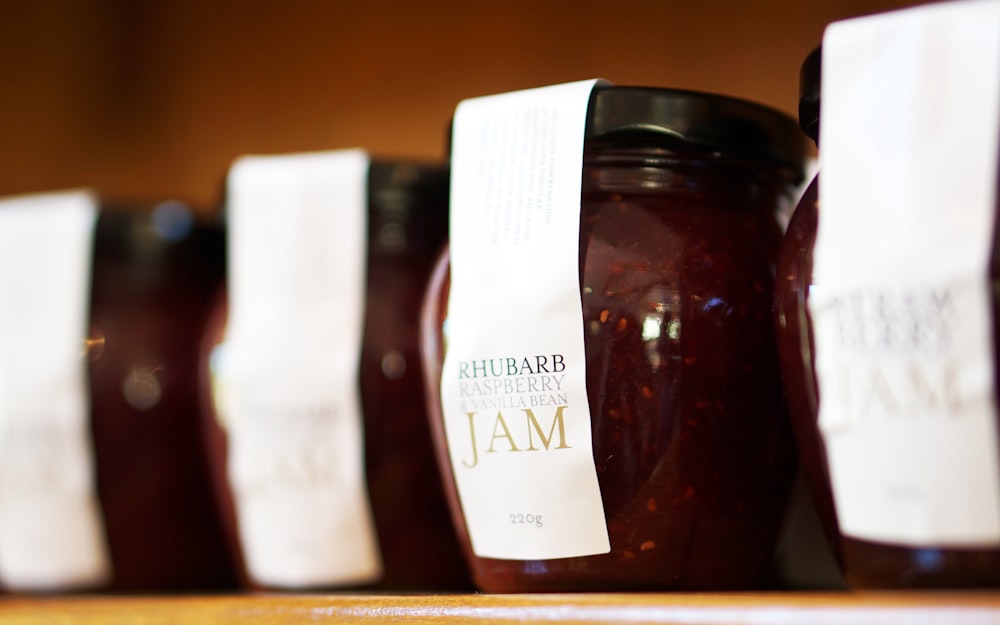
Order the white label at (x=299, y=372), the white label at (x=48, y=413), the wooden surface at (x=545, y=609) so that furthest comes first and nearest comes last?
the white label at (x=48, y=413)
the white label at (x=299, y=372)
the wooden surface at (x=545, y=609)

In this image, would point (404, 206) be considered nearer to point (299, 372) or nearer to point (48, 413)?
point (299, 372)

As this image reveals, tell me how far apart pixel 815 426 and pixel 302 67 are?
70cm

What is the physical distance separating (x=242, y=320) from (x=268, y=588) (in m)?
0.16

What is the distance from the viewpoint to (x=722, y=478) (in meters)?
0.53

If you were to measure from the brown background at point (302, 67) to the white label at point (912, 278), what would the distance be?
37 centimetres

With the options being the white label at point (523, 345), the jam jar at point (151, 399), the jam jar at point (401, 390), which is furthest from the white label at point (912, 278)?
the jam jar at point (151, 399)

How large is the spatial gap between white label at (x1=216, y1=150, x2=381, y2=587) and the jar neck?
0.19m

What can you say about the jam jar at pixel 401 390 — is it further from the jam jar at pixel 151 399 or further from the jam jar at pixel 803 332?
the jam jar at pixel 803 332

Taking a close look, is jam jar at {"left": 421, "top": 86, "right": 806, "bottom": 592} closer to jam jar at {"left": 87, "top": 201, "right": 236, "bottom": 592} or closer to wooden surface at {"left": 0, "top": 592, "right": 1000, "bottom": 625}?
wooden surface at {"left": 0, "top": 592, "right": 1000, "bottom": 625}

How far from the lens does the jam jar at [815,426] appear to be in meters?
0.42

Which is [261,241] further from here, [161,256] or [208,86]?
[208,86]

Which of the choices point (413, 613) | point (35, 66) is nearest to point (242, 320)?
point (413, 613)

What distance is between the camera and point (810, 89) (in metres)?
0.51

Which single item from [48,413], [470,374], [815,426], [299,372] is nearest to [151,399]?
[48,413]
